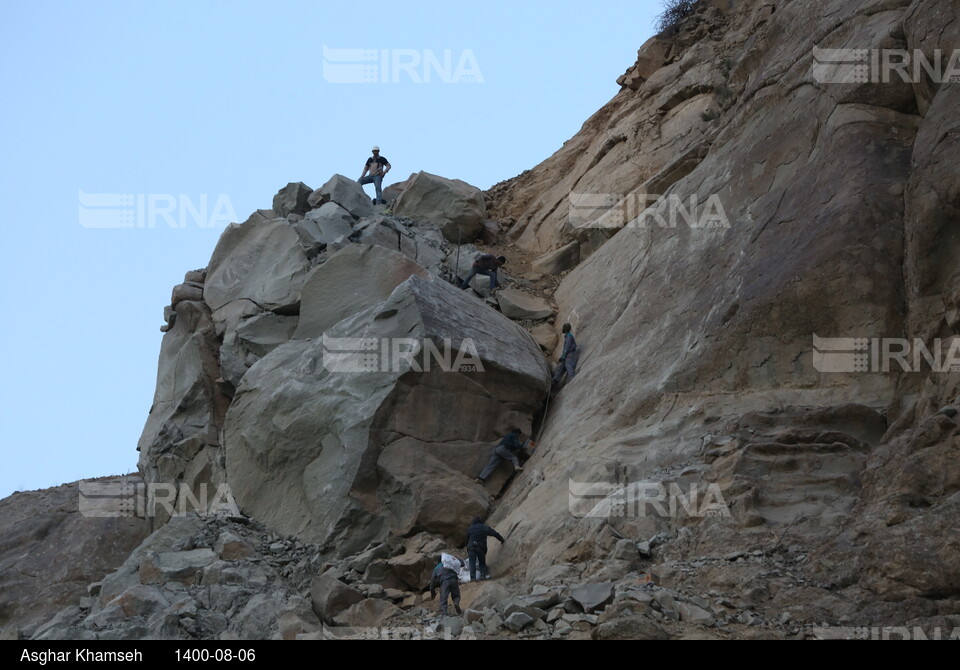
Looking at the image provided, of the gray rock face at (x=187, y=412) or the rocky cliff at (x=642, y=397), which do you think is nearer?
the rocky cliff at (x=642, y=397)

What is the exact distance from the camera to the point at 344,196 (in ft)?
72.4

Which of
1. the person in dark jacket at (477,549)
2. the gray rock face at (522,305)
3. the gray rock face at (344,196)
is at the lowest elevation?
the person in dark jacket at (477,549)

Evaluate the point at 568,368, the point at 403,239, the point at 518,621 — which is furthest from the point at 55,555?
the point at 518,621

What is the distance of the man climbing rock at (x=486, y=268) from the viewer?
19688mm

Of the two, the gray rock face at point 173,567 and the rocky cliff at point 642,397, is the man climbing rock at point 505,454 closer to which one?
the rocky cliff at point 642,397

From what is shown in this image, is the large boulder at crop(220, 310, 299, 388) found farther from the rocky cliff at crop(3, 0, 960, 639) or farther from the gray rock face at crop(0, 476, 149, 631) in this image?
the gray rock face at crop(0, 476, 149, 631)

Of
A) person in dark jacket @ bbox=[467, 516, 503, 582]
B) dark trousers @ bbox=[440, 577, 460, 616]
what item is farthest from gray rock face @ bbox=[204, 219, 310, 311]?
dark trousers @ bbox=[440, 577, 460, 616]

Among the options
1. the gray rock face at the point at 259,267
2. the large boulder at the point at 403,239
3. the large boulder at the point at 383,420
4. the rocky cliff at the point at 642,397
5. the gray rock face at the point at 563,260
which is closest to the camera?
the rocky cliff at the point at 642,397

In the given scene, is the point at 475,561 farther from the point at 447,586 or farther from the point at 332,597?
the point at 332,597

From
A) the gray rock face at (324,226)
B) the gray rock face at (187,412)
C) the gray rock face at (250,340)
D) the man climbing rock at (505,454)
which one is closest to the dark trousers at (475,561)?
the man climbing rock at (505,454)

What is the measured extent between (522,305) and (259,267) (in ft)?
17.9

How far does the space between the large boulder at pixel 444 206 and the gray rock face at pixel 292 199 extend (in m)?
2.27

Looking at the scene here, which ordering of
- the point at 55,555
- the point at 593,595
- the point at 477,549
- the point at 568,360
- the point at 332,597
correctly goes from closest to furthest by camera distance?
the point at 593,595 < the point at 332,597 < the point at 477,549 < the point at 568,360 < the point at 55,555

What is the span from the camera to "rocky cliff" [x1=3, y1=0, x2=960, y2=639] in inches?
382
